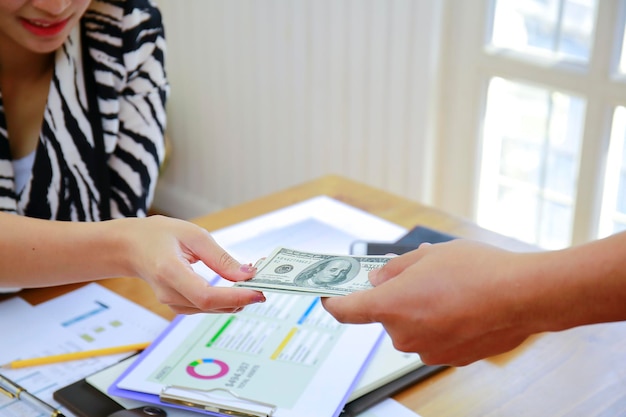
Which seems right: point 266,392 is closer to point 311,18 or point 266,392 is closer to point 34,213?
point 34,213

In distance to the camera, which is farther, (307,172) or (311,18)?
(307,172)

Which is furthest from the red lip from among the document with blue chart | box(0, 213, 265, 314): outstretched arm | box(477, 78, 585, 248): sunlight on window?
box(477, 78, 585, 248): sunlight on window

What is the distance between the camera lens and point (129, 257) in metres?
0.98

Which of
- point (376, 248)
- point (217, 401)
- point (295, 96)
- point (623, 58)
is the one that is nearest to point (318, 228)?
point (376, 248)

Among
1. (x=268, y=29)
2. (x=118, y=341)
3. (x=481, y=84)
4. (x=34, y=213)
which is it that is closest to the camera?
(x=118, y=341)

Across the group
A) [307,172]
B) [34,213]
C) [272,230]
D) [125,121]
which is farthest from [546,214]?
[34,213]

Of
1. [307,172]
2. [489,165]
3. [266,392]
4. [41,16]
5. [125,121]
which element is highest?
[41,16]

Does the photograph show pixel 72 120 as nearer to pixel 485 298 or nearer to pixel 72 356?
pixel 72 356

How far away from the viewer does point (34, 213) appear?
1.36 m

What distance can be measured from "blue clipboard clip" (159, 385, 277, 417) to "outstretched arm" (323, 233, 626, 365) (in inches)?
5.9

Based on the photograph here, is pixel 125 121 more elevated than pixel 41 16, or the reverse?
pixel 41 16

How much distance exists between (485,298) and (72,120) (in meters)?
0.90

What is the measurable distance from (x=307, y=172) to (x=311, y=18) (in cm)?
51

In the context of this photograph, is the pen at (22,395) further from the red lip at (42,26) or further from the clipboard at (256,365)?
the red lip at (42,26)
